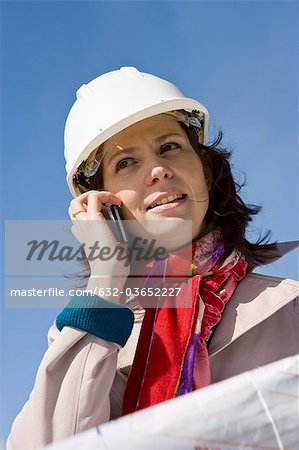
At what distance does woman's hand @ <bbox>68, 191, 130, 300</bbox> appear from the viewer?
3.35 meters

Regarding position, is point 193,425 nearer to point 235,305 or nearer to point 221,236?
point 235,305

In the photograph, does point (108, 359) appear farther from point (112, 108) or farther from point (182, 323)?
point (112, 108)

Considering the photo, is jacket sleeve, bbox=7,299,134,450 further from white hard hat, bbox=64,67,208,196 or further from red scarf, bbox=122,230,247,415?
white hard hat, bbox=64,67,208,196

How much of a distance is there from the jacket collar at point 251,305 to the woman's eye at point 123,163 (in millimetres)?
993

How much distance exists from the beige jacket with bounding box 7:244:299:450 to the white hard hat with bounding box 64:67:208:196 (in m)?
1.21

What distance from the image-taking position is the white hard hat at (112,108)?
12.9 ft

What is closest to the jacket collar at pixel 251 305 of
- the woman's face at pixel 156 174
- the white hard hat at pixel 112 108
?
the woman's face at pixel 156 174

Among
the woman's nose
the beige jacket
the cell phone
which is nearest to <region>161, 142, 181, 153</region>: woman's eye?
the woman's nose

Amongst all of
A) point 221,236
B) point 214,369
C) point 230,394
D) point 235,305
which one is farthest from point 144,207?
point 230,394

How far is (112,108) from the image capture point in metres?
4.00

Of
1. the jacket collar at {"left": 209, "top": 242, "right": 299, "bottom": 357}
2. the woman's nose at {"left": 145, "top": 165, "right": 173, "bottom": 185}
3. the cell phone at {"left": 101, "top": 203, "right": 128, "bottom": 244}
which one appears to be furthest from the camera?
the cell phone at {"left": 101, "top": 203, "right": 128, "bottom": 244}

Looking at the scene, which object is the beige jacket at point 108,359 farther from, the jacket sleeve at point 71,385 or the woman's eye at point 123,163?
the woman's eye at point 123,163

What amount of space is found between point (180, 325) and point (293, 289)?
0.65 m

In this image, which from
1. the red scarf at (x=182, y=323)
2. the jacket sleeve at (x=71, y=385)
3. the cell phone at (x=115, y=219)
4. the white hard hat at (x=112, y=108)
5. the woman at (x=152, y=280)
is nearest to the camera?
the jacket sleeve at (x=71, y=385)
